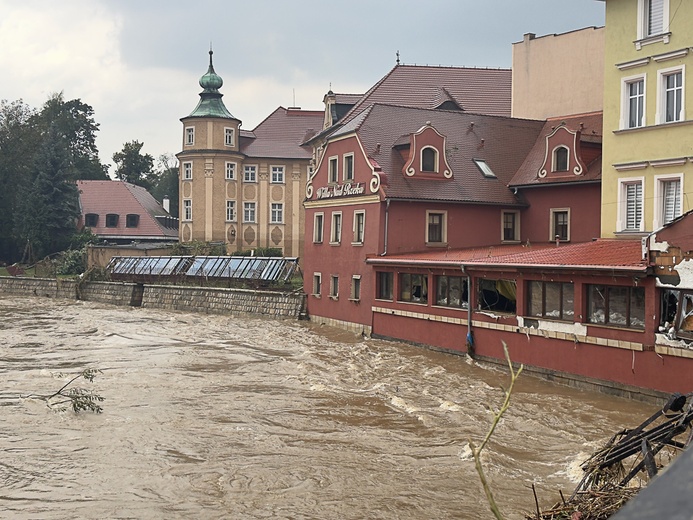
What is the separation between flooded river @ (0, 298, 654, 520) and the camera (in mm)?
11781

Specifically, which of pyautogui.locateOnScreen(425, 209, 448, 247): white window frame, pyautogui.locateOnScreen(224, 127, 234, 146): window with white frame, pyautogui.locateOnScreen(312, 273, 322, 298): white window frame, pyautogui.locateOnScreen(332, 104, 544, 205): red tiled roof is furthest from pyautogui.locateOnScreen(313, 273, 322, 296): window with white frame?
pyautogui.locateOnScreen(224, 127, 234, 146): window with white frame

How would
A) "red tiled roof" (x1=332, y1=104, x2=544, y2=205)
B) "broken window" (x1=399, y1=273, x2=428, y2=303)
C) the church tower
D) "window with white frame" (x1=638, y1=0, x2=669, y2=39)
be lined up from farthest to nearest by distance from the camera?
1. the church tower
2. "red tiled roof" (x1=332, y1=104, x2=544, y2=205)
3. "broken window" (x1=399, y1=273, x2=428, y2=303)
4. "window with white frame" (x1=638, y1=0, x2=669, y2=39)

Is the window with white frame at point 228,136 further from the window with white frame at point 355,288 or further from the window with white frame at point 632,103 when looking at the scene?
the window with white frame at point 632,103

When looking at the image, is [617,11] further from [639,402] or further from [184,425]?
[184,425]

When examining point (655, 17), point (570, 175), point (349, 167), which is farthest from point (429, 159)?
point (655, 17)

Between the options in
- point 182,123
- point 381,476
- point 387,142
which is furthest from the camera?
point 182,123

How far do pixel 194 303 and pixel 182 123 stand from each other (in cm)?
1905

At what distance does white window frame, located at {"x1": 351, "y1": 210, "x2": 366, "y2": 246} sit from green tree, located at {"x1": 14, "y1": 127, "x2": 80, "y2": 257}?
37111mm

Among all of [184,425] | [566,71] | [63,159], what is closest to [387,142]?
[566,71]

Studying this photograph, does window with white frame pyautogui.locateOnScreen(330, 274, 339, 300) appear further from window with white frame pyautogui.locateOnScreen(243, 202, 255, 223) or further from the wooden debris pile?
the wooden debris pile

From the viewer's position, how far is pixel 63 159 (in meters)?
65.0

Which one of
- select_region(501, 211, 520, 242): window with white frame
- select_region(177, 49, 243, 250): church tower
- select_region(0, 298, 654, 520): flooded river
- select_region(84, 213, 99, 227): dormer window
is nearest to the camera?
select_region(0, 298, 654, 520): flooded river

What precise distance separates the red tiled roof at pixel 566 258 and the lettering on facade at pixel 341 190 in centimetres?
476

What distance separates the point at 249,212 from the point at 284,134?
6.81 metres
